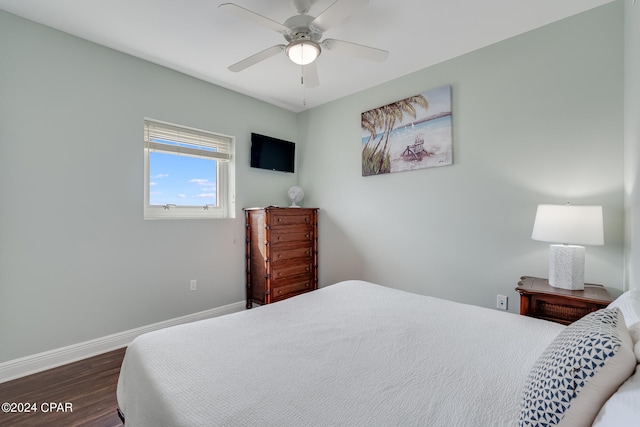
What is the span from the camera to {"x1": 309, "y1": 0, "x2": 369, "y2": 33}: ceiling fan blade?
1.46 metres

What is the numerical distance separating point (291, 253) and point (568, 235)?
2.42 m

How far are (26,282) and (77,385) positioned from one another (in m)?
0.83

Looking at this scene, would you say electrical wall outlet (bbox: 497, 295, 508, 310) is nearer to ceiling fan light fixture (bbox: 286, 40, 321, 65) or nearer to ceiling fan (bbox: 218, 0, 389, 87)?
ceiling fan (bbox: 218, 0, 389, 87)

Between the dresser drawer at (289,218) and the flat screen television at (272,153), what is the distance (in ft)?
2.29

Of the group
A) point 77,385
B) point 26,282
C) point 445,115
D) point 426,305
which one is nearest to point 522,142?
point 445,115

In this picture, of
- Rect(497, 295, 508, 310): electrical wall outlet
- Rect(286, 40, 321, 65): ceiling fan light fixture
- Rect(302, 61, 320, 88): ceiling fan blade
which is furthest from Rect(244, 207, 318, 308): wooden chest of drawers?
Rect(497, 295, 508, 310): electrical wall outlet

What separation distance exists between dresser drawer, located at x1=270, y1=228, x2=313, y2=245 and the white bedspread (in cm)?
151

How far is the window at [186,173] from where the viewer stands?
2.69m

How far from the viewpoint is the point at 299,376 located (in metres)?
0.96

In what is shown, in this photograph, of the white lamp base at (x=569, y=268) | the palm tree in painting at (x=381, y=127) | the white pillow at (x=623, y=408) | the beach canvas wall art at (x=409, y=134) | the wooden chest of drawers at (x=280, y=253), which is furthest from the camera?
the wooden chest of drawers at (x=280, y=253)

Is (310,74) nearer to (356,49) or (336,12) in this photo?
(356,49)

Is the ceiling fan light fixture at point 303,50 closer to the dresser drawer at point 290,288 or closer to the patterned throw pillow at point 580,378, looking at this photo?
the patterned throw pillow at point 580,378

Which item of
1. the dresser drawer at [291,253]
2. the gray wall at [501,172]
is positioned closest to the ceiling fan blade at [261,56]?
the gray wall at [501,172]

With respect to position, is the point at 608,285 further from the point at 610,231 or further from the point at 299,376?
the point at 299,376
